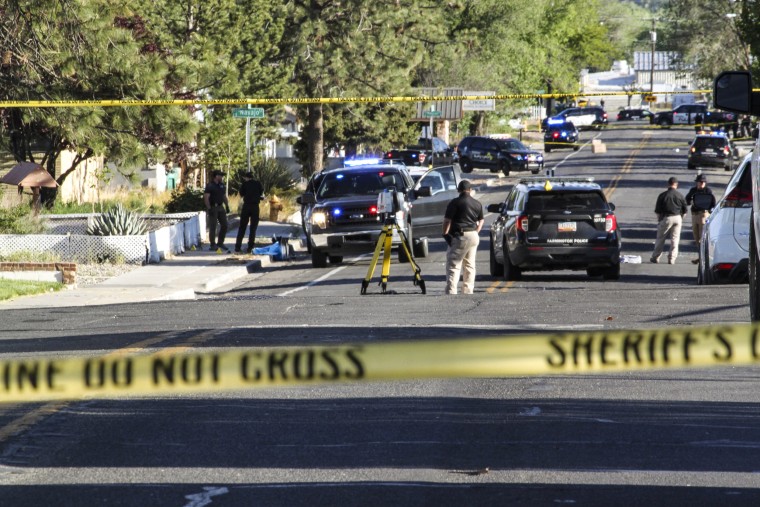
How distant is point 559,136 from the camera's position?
78.1 metres

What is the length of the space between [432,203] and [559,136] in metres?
52.9

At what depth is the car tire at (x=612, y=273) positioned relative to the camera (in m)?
21.4

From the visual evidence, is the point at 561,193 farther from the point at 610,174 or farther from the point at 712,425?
the point at 610,174

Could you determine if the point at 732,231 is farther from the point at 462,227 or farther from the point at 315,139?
the point at 315,139

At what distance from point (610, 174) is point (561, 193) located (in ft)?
126

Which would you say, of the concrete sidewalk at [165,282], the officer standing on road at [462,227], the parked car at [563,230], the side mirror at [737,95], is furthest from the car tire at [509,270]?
the side mirror at [737,95]

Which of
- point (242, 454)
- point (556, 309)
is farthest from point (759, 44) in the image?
point (242, 454)

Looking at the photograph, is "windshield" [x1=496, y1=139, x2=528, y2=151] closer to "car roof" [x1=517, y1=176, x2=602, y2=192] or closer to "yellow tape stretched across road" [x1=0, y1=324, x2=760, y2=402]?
"car roof" [x1=517, y1=176, x2=602, y2=192]

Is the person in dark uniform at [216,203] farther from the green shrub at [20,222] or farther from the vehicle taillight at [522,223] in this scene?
the vehicle taillight at [522,223]

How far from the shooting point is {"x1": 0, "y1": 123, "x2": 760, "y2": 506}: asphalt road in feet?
23.0

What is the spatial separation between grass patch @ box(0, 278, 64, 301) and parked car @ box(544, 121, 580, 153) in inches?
2308

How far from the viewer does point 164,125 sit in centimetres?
2588

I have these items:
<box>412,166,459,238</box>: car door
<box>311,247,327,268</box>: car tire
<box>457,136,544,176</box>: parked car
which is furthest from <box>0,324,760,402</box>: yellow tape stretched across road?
<box>457,136,544,176</box>: parked car

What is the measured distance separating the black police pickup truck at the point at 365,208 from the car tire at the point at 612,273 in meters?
4.32
